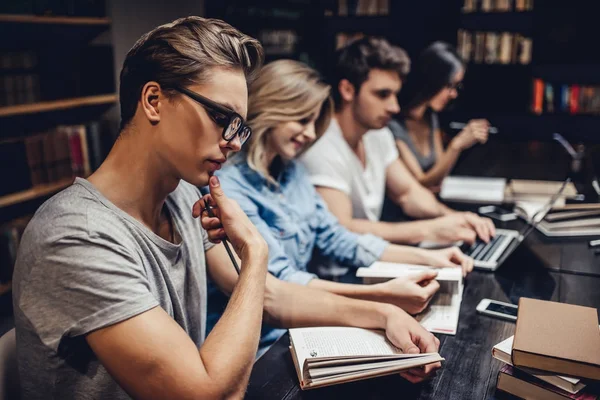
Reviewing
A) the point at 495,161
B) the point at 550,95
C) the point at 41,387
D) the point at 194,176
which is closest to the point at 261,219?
the point at 194,176

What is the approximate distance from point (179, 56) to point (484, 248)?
127cm

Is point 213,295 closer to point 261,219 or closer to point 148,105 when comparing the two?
point 261,219

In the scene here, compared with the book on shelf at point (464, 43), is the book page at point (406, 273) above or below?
below

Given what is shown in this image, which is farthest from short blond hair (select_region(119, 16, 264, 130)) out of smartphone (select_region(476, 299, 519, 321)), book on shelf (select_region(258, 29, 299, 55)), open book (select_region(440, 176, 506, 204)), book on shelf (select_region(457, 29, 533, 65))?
book on shelf (select_region(457, 29, 533, 65))

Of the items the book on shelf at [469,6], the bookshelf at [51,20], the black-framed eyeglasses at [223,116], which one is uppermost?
the book on shelf at [469,6]

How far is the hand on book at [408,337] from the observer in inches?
43.0

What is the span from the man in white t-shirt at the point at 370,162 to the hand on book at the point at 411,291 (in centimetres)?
62

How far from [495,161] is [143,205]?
3243mm

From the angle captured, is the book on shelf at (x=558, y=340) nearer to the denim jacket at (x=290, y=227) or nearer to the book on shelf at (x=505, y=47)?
the denim jacket at (x=290, y=227)

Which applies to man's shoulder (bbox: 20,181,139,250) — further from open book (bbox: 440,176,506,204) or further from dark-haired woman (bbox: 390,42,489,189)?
dark-haired woman (bbox: 390,42,489,189)

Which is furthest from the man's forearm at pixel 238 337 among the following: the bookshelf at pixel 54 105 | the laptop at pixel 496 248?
the bookshelf at pixel 54 105

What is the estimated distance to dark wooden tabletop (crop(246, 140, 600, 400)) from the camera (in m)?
1.04

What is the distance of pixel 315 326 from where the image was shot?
4.27 feet

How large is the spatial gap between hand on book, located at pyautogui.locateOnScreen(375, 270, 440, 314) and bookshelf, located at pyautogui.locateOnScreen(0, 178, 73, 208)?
2069 mm
